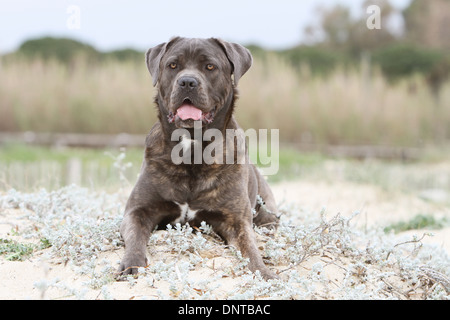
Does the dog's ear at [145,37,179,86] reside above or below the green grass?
above

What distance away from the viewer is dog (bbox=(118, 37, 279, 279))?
3.72 m

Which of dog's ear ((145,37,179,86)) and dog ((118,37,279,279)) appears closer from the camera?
dog ((118,37,279,279))

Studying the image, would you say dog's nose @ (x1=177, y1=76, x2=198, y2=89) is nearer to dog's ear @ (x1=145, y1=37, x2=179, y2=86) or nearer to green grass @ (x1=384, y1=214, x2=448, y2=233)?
dog's ear @ (x1=145, y1=37, x2=179, y2=86)

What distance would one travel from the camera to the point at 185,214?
388 centimetres

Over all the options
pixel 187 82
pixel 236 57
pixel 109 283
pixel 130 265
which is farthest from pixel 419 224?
pixel 109 283

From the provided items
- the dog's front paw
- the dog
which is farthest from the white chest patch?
the dog's front paw

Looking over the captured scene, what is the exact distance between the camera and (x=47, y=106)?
12648mm

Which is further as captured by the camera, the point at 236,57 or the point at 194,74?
the point at 236,57

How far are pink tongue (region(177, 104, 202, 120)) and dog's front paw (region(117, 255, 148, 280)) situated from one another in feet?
3.23

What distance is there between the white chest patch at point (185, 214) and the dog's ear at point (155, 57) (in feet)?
3.03

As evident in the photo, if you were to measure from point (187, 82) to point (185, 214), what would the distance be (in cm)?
94

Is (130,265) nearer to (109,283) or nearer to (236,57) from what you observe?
(109,283)

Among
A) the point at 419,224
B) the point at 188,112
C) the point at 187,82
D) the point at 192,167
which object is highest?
the point at 187,82

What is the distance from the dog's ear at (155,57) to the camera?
4.03 meters
